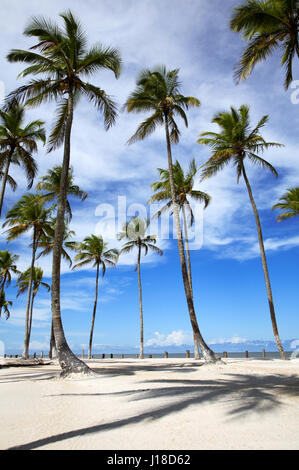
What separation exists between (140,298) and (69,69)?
22.7 meters

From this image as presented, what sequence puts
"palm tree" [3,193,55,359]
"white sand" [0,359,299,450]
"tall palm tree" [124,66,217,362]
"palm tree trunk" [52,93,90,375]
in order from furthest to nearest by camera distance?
"palm tree" [3,193,55,359] < "tall palm tree" [124,66,217,362] < "palm tree trunk" [52,93,90,375] < "white sand" [0,359,299,450]

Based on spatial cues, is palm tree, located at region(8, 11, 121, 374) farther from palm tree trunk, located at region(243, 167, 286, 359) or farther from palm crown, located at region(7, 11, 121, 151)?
palm tree trunk, located at region(243, 167, 286, 359)

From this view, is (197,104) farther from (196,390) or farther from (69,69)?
(196,390)

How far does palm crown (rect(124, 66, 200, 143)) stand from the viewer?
16.9 m

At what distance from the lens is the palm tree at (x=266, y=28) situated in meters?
11.1

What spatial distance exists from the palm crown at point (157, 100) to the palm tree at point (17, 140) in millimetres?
6609

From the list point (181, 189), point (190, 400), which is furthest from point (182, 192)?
point (190, 400)

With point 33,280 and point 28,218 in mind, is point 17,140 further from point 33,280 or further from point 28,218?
point 33,280

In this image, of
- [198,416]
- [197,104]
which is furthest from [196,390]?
[197,104]

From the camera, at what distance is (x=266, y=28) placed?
38.2 feet

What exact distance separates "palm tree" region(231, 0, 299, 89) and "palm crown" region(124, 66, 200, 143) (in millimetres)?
5163

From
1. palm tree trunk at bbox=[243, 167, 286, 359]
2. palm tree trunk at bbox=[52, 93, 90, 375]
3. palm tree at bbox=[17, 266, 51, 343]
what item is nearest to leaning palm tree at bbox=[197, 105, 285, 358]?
palm tree trunk at bbox=[243, 167, 286, 359]

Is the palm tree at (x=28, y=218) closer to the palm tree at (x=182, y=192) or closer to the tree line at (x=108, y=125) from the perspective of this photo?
the tree line at (x=108, y=125)
